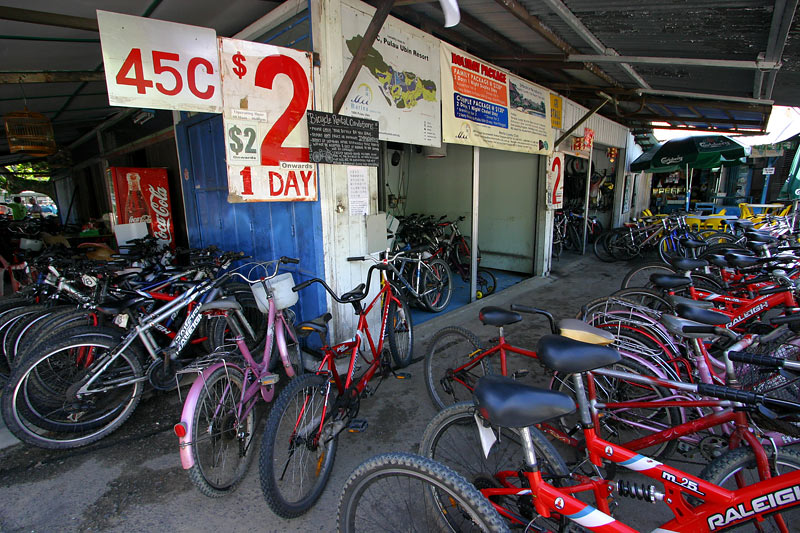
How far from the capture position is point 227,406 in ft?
6.98

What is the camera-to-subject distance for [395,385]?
10.7 feet

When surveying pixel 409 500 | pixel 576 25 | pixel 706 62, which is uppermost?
pixel 576 25

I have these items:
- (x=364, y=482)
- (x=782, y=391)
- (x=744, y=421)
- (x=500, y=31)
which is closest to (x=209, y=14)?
(x=500, y=31)

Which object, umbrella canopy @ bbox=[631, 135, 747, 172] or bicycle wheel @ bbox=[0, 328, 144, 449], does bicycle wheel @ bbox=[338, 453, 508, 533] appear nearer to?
bicycle wheel @ bbox=[0, 328, 144, 449]

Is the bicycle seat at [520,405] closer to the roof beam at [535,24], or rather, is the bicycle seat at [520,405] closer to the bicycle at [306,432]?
the bicycle at [306,432]

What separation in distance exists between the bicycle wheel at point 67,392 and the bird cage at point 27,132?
3.38 meters

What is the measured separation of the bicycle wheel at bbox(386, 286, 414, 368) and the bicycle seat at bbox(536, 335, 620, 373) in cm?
179

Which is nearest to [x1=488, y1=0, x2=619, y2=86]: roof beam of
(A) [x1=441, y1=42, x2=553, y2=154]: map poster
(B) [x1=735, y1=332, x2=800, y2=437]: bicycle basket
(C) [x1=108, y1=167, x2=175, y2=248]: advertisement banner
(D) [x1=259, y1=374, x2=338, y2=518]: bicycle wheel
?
(A) [x1=441, y1=42, x2=553, y2=154]: map poster

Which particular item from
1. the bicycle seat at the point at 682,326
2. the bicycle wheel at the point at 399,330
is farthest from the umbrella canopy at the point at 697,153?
the bicycle wheel at the point at 399,330

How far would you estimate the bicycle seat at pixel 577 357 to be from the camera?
145 centimetres

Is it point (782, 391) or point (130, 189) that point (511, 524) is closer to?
point (782, 391)

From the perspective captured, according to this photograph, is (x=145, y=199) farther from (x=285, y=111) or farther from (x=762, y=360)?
(x=762, y=360)

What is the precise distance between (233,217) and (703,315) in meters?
4.46

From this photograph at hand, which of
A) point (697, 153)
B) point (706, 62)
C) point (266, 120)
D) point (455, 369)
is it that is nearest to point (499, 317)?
point (455, 369)
